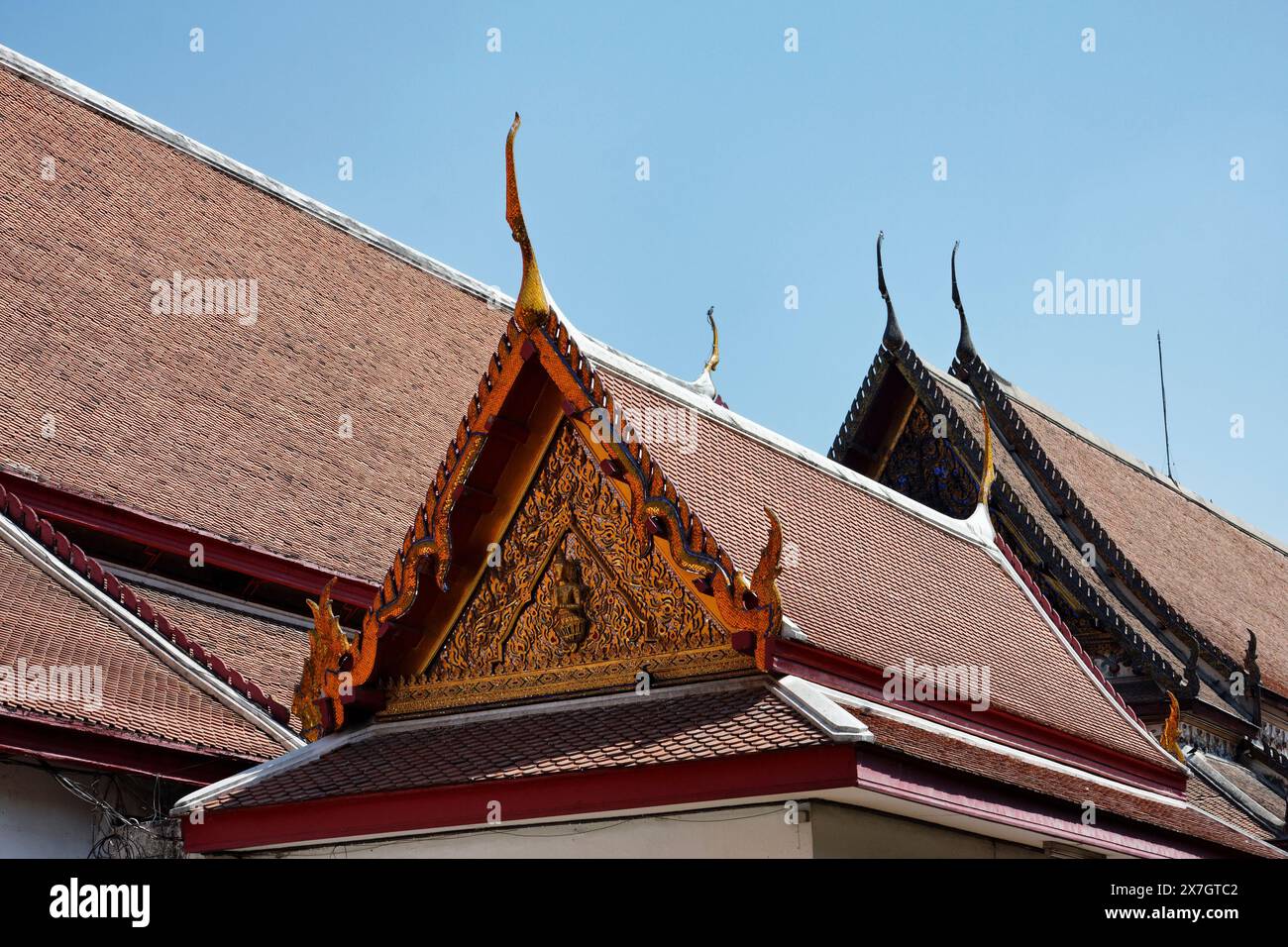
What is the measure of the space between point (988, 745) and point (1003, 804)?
41.2 inches

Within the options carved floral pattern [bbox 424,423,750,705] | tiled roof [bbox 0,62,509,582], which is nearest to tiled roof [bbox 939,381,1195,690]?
tiled roof [bbox 0,62,509,582]

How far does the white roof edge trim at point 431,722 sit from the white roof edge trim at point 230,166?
29.1 ft

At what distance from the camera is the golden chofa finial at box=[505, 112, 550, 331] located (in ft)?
23.7

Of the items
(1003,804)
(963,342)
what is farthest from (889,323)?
(1003,804)

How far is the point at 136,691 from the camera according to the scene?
8.76 metres

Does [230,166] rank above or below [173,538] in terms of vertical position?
above

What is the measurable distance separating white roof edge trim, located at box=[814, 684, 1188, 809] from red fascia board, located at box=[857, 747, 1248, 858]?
1.82ft

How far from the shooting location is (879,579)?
27.6 ft

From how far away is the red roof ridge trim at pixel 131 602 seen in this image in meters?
9.30

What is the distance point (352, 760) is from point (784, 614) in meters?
1.81

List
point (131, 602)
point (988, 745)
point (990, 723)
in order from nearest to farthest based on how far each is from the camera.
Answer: point (988, 745), point (990, 723), point (131, 602)

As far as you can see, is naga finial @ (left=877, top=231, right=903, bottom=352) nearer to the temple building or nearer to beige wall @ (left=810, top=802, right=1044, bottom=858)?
the temple building

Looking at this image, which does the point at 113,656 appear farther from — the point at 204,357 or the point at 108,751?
the point at 204,357
